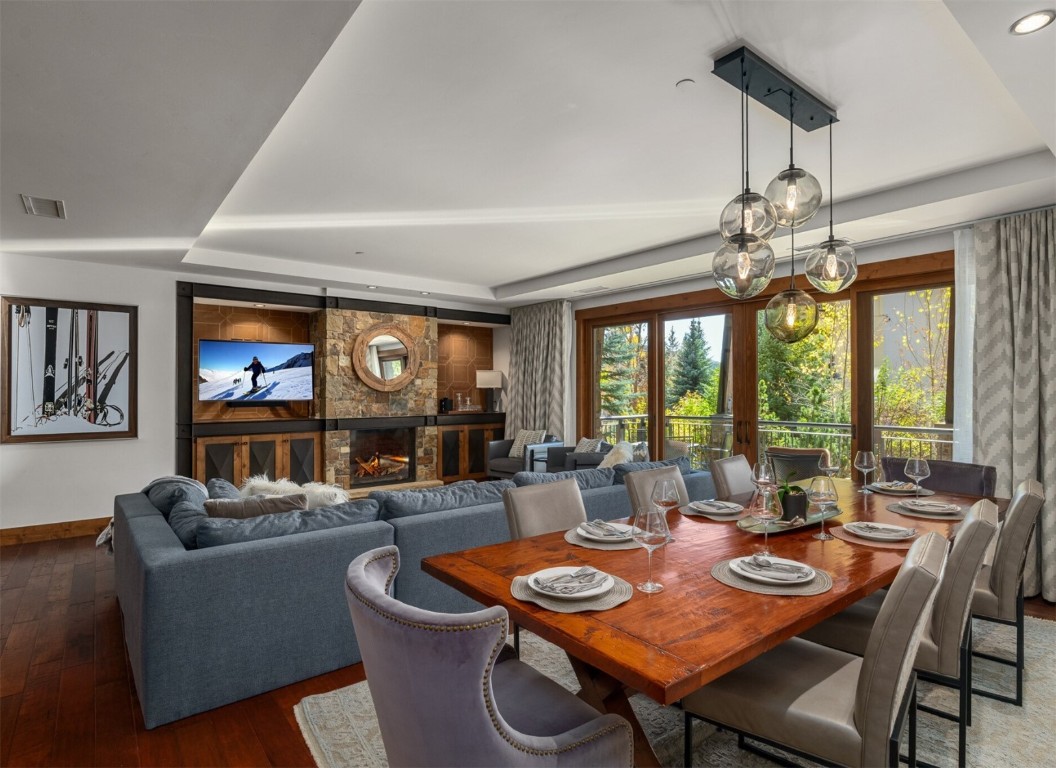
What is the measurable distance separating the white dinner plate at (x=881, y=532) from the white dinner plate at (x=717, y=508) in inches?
17.2

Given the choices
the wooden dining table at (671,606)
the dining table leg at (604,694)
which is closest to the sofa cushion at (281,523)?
the wooden dining table at (671,606)

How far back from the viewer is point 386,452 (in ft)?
23.4

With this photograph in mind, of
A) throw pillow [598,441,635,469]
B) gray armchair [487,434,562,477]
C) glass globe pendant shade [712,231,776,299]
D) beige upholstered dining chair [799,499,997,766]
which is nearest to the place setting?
beige upholstered dining chair [799,499,997,766]

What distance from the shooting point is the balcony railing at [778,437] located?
421 cm

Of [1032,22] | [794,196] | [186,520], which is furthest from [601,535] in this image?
[1032,22]

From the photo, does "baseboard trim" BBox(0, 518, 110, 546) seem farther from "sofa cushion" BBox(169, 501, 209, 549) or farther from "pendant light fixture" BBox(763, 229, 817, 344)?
"pendant light fixture" BBox(763, 229, 817, 344)

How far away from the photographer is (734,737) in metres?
2.03

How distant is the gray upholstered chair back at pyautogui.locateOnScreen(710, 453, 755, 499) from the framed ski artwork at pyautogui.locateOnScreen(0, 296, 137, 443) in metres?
5.05

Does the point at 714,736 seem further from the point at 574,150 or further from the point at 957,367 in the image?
the point at 957,367

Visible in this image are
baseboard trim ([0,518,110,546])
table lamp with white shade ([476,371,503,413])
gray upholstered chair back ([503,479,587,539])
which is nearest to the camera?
gray upholstered chair back ([503,479,587,539])

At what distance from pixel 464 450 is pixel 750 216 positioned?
590cm

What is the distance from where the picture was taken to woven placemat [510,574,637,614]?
1.37 meters

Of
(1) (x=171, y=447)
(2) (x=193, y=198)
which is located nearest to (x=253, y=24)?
(2) (x=193, y=198)

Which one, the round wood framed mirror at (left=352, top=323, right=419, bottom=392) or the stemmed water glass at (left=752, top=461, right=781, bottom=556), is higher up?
the round wood framed mirror at (left=352, top=323, right=419, bottom=392)
